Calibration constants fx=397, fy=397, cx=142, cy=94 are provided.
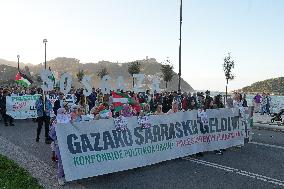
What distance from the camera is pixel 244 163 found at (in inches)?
454

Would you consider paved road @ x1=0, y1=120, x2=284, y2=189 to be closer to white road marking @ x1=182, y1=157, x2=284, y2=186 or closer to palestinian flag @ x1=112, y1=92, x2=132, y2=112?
white road marking @ x1=182, y1=157, x2=284, y2=186

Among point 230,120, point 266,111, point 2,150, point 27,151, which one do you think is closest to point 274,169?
point 230,120

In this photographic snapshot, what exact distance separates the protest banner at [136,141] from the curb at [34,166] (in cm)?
40

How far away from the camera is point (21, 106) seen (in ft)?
77.5

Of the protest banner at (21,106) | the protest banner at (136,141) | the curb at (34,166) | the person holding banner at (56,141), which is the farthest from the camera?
the protest banner at (21,106)

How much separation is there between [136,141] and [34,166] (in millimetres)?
2770

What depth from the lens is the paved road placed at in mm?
9133

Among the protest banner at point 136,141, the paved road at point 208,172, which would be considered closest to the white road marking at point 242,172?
the paved road at point 208,172

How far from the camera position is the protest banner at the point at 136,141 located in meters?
9.31

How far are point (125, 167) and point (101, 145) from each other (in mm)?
946

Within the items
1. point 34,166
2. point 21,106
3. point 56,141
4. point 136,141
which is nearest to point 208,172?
point 136,141

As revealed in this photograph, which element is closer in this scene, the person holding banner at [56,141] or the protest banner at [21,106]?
the person holding banner at [56,141]

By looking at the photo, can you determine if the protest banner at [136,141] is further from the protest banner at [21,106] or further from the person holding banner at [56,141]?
the protest banner at [21,106]

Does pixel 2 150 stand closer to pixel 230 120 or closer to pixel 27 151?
pixel 27 151
